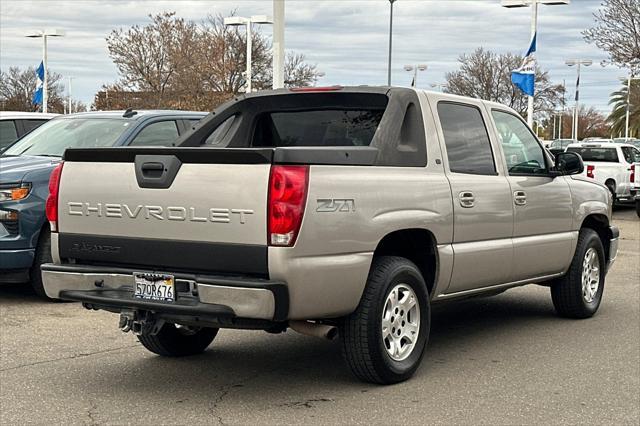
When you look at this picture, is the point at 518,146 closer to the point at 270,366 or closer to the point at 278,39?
the point at 270,366

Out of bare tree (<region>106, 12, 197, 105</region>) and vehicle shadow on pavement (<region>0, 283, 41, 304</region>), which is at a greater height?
bare tree (<region>106, 12, 197, 105</region>)

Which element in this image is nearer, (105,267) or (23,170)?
(105,267)

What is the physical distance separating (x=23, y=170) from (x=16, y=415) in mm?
3997

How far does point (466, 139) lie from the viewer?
702cm

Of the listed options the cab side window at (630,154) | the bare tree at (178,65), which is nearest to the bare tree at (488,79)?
the bare tree at (178,65)

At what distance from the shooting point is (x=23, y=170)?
8805 mm

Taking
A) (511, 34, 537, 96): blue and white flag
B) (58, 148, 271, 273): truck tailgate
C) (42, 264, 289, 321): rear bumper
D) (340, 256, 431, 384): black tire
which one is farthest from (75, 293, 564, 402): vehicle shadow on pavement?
(511, 34, 537, 96): blue and white flag

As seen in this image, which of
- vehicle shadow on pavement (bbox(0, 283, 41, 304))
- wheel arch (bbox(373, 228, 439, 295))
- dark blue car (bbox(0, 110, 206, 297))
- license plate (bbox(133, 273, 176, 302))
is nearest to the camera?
license plate (bbox(133, 273, 176, 302))

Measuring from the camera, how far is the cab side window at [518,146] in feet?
24.6

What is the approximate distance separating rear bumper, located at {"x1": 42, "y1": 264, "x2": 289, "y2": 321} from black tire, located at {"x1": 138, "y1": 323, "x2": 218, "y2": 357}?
3.01 ft

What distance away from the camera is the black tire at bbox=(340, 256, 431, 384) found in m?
5.70

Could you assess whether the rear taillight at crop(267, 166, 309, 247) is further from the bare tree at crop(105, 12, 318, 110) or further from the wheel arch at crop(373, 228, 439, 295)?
the bare tree at crop(105, 12, 318, 110)

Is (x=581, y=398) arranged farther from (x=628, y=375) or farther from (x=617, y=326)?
(x=617, y=326)

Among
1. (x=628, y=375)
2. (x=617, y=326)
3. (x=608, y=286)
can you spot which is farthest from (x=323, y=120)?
(x=608, y=286)
